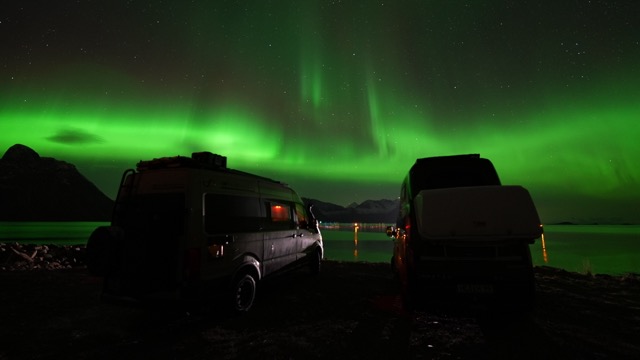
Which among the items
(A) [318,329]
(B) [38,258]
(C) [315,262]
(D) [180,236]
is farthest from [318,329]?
(B) [38,258]

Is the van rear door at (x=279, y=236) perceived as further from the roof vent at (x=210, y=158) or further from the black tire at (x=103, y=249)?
the black tire at (x=103, y=249)

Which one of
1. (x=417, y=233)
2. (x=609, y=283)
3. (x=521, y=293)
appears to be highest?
(x=417, y=233)

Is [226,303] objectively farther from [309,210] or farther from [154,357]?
[309,210]

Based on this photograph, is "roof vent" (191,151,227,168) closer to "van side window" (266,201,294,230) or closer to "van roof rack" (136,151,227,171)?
"van roof rack" (136,151,227,171)

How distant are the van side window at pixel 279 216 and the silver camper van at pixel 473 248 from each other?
3.23m

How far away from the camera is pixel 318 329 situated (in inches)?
212

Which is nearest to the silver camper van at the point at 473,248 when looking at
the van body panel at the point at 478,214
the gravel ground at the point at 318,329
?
the van body panel at the point at 478,214

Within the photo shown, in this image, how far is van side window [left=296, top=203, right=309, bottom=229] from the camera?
916cm

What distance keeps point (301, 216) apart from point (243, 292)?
340 centimetres

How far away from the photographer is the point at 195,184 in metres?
5.38

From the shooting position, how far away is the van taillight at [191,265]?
513 centimetres

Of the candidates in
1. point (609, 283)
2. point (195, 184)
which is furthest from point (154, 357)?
point (609, 283)

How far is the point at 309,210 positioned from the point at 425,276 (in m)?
5.48

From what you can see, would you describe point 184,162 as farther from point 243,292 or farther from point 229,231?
point 243,292
